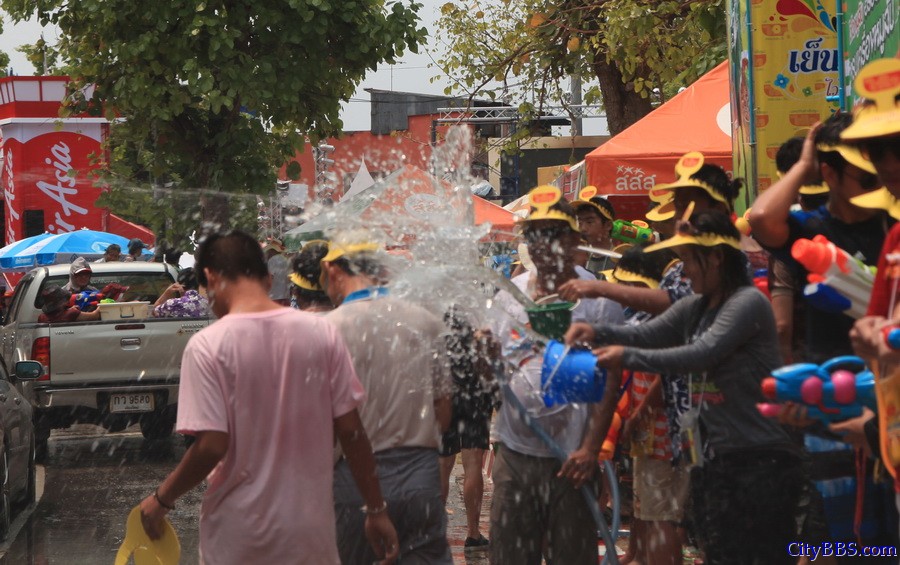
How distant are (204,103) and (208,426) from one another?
12.5 meters

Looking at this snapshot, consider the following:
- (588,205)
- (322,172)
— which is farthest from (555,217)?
(322,172)

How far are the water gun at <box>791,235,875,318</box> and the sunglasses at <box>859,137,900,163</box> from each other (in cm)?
29

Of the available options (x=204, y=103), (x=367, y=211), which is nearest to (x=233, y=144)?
(x=204, y=103)

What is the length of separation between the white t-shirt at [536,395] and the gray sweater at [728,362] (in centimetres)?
55

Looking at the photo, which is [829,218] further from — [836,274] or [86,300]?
[86,300]

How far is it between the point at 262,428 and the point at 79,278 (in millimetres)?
10208

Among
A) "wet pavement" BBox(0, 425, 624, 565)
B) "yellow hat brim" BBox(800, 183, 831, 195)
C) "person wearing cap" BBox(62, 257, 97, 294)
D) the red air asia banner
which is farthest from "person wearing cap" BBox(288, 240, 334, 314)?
the red air asia banner

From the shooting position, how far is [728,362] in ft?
15.5

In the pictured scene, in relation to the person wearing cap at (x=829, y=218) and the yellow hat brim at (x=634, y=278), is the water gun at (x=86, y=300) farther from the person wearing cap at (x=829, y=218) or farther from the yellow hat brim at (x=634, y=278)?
the person wearing cap at (x=829, y=218)

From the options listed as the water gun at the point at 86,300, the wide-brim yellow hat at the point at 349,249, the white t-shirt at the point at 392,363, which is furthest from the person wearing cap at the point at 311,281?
the water gun at the point at 86,300

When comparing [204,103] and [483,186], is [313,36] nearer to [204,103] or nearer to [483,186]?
[204,103]

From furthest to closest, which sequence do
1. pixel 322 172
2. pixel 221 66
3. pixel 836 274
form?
pixel 322 172 < pixel 221 66 < pixel 836 274

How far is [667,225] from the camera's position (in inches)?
265

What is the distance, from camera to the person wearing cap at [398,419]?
501 centimetres
